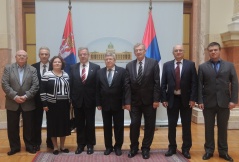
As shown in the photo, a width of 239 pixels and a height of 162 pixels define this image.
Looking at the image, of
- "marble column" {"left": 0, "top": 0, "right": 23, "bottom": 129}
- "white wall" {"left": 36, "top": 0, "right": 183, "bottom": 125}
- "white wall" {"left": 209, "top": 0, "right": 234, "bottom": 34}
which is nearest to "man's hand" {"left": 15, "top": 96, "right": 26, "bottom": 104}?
"white wall" {"left": 36, "top": 0, "right": 183, "bottom": 125}

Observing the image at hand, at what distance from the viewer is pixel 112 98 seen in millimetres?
3820

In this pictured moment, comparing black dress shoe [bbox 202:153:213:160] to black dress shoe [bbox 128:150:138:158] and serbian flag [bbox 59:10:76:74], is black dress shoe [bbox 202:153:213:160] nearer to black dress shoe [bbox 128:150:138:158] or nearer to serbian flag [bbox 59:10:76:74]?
black dress shoe [bbox 128:150:138:158]

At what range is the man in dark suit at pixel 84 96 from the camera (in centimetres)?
392

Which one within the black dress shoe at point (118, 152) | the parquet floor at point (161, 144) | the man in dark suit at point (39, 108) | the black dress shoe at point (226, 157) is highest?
the man in dark suit at point (39, 108)

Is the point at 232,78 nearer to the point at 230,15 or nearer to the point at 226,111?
the point at 226,111

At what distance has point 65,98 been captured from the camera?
12.8 feet

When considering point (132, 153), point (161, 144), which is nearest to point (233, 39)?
point (161, 144)

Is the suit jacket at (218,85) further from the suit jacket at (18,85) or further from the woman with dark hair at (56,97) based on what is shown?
the suit jacket at (18,85)

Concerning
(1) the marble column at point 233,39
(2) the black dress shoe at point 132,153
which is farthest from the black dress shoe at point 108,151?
(1) the marble column at point 233,39

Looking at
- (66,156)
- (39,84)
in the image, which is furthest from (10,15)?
(66,156)

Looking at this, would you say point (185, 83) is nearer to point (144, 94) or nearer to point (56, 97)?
point (144, 94)

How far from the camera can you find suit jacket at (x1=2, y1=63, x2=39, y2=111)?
3939 millimetres

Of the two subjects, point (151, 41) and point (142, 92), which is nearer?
point (142, 92)

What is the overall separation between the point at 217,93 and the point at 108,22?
8.84 ft
